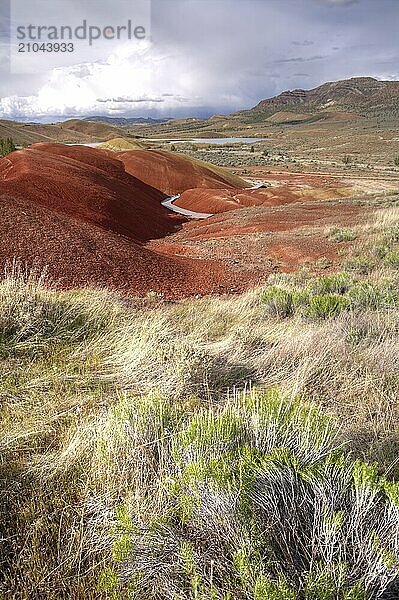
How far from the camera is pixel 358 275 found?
37.0ft

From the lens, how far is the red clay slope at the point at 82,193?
20250 mm

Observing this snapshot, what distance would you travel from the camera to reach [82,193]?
22578 mm

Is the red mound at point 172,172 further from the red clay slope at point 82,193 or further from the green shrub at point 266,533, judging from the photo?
the green shrub at point 266,533

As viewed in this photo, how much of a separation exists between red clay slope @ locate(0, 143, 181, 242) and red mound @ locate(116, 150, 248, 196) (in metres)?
9.85

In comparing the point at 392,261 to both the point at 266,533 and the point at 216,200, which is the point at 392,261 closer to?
the point at 266,533

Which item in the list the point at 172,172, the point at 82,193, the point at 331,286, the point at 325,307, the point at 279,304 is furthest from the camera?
→ the point at 172,172

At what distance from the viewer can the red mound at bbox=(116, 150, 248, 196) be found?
41.3 metres

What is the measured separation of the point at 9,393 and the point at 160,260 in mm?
11100

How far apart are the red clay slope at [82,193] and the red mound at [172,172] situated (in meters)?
9.85

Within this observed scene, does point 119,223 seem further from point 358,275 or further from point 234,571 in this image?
point 234,571

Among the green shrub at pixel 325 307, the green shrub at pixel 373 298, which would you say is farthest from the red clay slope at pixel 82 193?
the green shrub at pixel 373 298

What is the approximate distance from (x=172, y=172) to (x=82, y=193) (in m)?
21.6

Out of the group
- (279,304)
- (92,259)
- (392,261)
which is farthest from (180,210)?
(279,304)

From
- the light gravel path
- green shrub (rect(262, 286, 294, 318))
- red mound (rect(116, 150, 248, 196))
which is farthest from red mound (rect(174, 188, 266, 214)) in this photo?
green shrub (rect(262, 286, 294, 318))
